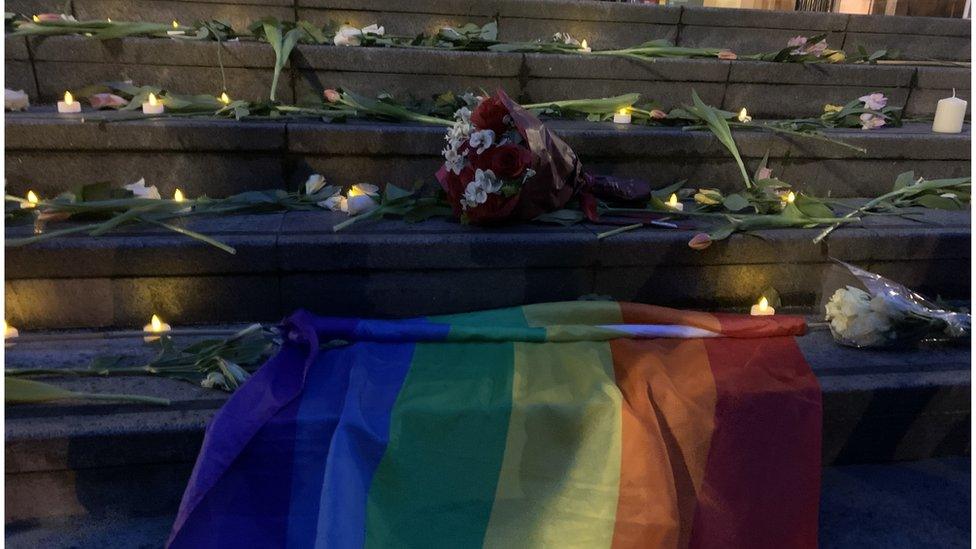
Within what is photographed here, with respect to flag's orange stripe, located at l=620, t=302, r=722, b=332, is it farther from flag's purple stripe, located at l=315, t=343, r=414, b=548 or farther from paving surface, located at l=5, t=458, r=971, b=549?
flag's purple stripe, located at l=315, t=343, r=414, b=548

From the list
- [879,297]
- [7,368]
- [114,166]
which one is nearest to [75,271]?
[7,368]

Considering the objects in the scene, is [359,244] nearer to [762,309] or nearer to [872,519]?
[762,309]

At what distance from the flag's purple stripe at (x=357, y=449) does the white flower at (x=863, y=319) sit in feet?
4.97

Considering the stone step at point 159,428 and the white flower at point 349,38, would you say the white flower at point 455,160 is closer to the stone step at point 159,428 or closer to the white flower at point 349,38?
the stone step at point 159,428

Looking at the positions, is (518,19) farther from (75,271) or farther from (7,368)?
(7,368)

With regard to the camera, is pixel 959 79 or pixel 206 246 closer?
pixel 206 246

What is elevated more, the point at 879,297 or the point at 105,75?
the point at 105,75

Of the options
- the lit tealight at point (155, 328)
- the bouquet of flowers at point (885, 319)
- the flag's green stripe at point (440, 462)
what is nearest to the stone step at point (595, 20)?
the lit tealight at point (155, 328)

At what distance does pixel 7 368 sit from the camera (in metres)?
1.84

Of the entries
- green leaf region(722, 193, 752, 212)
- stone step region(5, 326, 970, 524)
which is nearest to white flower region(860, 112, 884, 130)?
green leaf region(722, 193, 752, 212)

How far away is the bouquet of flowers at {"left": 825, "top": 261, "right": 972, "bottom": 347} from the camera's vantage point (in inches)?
83.8

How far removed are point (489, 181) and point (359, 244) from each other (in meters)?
0.53

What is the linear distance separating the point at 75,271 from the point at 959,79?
496 cm

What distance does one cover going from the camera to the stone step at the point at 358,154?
2564mm
